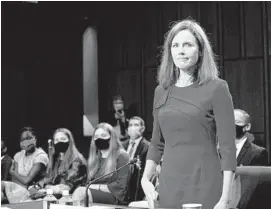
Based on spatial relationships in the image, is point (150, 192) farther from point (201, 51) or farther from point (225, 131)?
point (201, 51)

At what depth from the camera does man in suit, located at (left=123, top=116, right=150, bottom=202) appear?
5.41 meters

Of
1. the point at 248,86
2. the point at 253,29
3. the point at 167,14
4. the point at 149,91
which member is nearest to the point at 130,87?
the point at 149,91

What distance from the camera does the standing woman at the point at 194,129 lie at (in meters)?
1.81

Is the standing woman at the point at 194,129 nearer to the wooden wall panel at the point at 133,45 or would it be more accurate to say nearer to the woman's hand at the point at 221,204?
the woman's hand at the point at 221,204

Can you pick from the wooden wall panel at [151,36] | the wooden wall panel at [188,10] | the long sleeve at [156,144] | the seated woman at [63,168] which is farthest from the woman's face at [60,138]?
the long sleeve at [156,144]

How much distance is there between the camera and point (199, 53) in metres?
1.88

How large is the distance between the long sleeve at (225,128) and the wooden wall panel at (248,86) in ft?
17.9

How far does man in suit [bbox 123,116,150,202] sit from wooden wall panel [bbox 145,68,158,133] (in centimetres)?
140

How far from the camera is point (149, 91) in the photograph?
330 inches

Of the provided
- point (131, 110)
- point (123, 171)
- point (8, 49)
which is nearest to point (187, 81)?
point (123, 171)

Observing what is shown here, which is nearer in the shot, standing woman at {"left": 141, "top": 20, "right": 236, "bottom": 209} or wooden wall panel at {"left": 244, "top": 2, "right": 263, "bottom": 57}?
standing woman at {"left": 141, "top": 20, "right": 236, "bottom": 209}

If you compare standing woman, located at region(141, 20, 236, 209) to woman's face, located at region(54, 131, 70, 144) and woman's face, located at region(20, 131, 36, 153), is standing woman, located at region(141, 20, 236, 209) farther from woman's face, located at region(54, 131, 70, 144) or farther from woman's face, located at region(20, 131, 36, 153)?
woman's face, located at region(20, 131, 36, 153)

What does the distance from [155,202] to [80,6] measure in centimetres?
749

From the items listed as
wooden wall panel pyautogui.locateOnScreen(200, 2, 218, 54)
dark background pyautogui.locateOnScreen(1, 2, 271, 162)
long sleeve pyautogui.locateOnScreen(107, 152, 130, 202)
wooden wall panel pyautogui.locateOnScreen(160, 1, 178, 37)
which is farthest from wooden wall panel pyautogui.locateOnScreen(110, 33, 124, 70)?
long sleeve pyautogui.locateOnScreen(107, 152, 130, 202)
